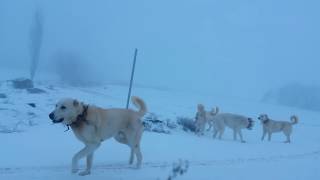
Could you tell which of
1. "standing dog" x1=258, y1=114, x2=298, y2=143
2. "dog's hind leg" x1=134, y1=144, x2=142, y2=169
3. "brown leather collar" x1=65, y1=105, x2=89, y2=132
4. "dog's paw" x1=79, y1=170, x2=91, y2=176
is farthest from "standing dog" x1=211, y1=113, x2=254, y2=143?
"brown leather collar" x1=65, y1=105, x2=89, y2=132

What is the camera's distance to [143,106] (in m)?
9.02

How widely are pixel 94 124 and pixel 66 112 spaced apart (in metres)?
0.55

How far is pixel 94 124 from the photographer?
304 inches

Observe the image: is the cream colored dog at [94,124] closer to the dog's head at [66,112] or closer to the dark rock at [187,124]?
the dog's head at [66,112]

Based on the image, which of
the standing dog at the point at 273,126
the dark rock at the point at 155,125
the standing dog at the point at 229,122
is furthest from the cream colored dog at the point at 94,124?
the standing dog at the point at 273,126

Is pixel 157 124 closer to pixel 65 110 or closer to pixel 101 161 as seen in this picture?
pixel 101 161

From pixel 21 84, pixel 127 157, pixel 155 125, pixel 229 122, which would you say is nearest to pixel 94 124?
pixel 127 157

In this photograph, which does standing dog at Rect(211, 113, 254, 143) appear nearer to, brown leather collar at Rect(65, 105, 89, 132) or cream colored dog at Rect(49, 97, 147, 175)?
cream colored dog at Rect(49, 97, 147, 175)

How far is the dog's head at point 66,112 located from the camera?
7391 millimetres

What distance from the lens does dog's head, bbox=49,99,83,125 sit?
291 inches

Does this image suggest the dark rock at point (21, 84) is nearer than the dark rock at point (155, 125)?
No

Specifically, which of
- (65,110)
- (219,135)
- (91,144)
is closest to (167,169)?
(91,144)

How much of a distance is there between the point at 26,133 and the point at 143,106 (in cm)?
377

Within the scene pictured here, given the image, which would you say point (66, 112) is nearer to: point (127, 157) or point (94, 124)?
point (94, 124)
